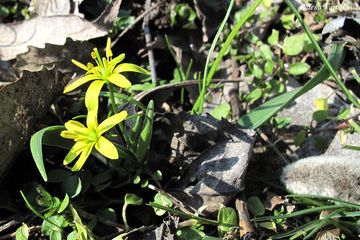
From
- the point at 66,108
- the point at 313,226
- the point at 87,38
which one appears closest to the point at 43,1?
the point at 87,38

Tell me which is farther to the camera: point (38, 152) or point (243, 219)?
point (243, 219)

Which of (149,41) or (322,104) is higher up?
(149,41)

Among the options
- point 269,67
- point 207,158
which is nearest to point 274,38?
point 269,67

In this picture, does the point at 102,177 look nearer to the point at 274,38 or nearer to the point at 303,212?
the point at 303,212

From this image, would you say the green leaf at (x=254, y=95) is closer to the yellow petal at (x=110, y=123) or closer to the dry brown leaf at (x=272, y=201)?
the dry brown leaf at (x=272, y=201)

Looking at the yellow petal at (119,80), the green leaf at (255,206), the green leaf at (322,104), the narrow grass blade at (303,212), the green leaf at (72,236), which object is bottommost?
the green leaf at (255,206)

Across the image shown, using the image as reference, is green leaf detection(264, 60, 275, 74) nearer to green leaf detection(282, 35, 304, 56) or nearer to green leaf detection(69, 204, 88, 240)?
green leaf detection(282, 35, 304, 56)

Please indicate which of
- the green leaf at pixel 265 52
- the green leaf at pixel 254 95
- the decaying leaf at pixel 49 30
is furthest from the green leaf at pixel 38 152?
the green leaf at pixel 265 52
